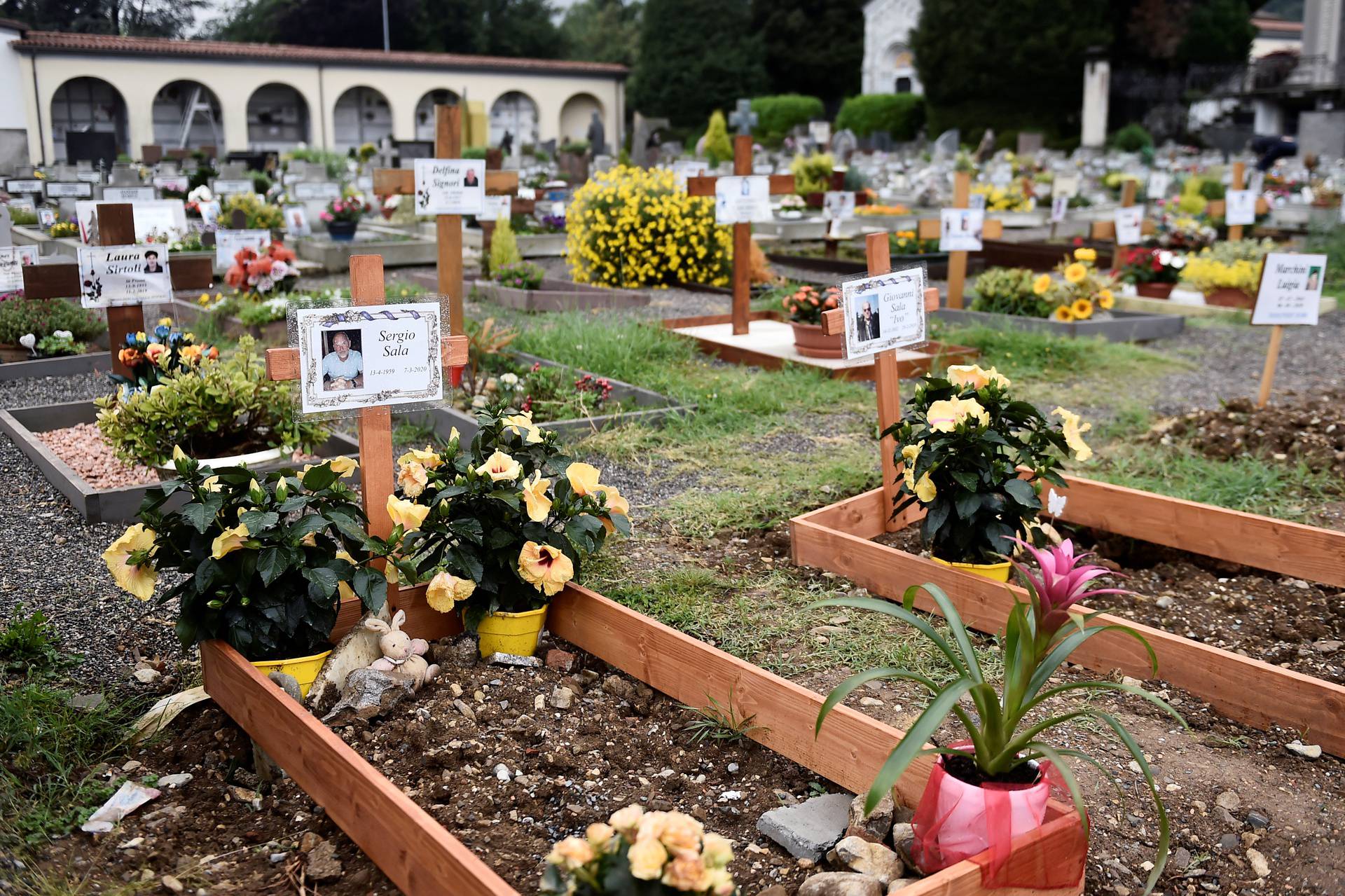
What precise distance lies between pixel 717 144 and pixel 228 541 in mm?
26382

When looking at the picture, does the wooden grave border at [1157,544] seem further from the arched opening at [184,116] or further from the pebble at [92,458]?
the arched opening at [184,116]

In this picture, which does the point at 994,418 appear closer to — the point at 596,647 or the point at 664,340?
the point at 596,647

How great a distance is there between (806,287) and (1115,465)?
3149mm

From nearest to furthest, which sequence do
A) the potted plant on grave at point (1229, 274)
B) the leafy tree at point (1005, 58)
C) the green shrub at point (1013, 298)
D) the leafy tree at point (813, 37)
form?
the green shrub at point (1013, 298)
the potted plant on grave at point (1229, 274)
the leafy tree at point (1005, 58)
the leafy tree at point (813, 37)

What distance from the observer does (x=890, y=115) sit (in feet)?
139

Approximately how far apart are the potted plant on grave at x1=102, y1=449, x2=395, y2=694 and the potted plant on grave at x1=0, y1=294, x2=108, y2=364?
5.43m

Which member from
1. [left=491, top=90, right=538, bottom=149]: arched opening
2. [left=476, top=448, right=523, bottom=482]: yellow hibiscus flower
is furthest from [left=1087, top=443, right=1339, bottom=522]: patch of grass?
[left=491, top=90, right=538, bottom=149]: arched opening

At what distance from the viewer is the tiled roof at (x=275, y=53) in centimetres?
3372

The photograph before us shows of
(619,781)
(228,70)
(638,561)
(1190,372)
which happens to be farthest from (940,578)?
(228,70)

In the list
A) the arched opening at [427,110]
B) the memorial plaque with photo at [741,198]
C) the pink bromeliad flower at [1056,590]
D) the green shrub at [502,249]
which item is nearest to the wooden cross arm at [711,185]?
the memorial plaque with photo at [741,198]

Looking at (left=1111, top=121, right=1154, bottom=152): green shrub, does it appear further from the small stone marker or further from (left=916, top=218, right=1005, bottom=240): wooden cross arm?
the small stone marker

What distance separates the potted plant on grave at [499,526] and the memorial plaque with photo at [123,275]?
9.43 ft

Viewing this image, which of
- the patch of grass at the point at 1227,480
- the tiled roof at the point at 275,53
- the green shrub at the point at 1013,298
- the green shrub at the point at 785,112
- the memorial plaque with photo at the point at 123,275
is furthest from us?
the green shrub at the point at 785,112

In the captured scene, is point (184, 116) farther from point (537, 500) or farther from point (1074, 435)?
point (1074, 435)
